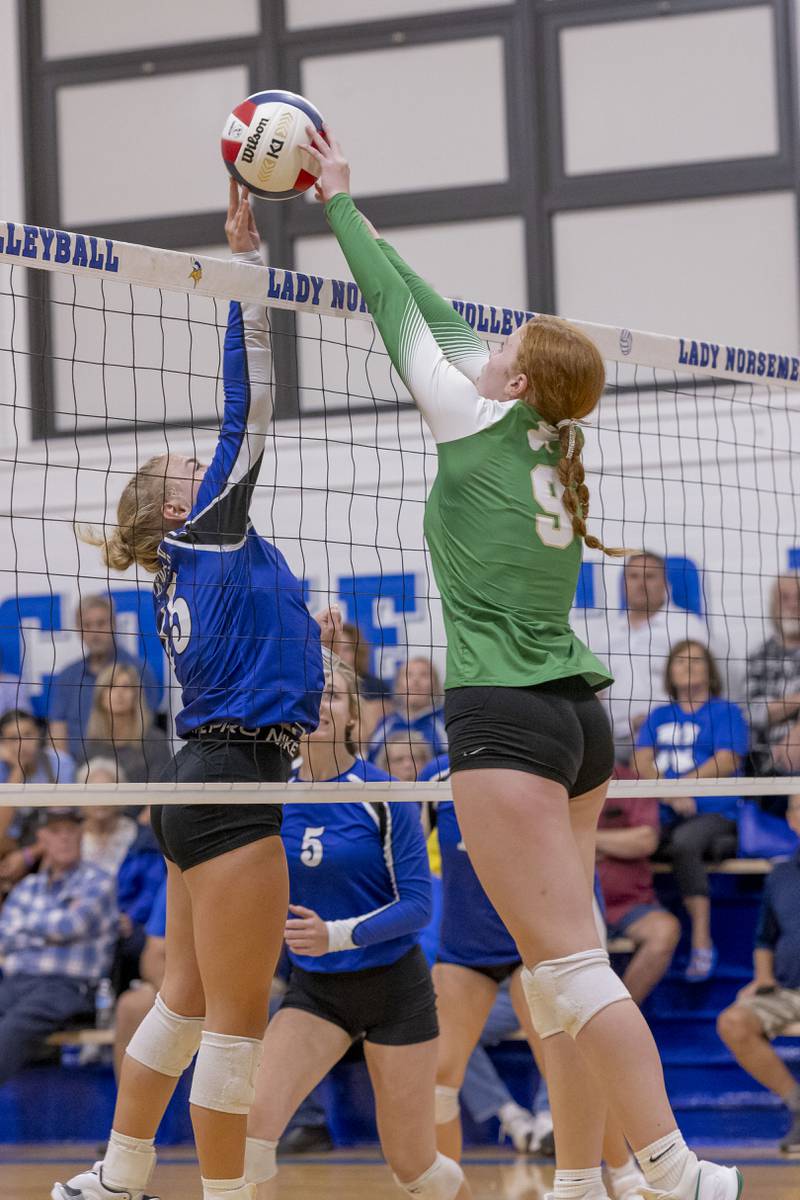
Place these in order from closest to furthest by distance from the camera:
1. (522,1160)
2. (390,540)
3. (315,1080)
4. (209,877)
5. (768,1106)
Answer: (209,877), (315,1080), (522,1160), (768,1106), (390,540)

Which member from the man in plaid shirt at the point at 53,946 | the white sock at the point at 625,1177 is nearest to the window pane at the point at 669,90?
the man in plaid shirt at the point at 53,946

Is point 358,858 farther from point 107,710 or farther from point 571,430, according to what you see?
point 107,710

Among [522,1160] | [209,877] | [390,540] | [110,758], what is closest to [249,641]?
[209,877]

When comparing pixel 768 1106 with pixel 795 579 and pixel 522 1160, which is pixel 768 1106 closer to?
pixel 522 1160

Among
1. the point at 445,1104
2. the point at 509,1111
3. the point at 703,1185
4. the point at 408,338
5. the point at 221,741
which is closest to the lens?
the point at 703,1185

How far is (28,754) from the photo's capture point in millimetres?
7738

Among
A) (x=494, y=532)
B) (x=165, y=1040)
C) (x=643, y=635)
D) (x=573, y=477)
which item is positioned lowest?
(x=165, y=1040)

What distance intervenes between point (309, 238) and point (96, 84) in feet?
6.39

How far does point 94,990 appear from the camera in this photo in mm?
6820

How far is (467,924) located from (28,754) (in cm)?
327

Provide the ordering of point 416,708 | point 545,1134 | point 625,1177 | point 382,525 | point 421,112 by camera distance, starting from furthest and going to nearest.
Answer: point 421,112 → point 382,525 → point 416,708 → point 545,1134 → point 625,1177

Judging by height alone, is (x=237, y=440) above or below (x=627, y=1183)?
above

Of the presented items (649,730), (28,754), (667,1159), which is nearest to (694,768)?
(649,730)

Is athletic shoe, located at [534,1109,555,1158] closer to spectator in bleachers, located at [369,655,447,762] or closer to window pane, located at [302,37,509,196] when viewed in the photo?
spectator in bleachers, located at [369,655,447,762]
